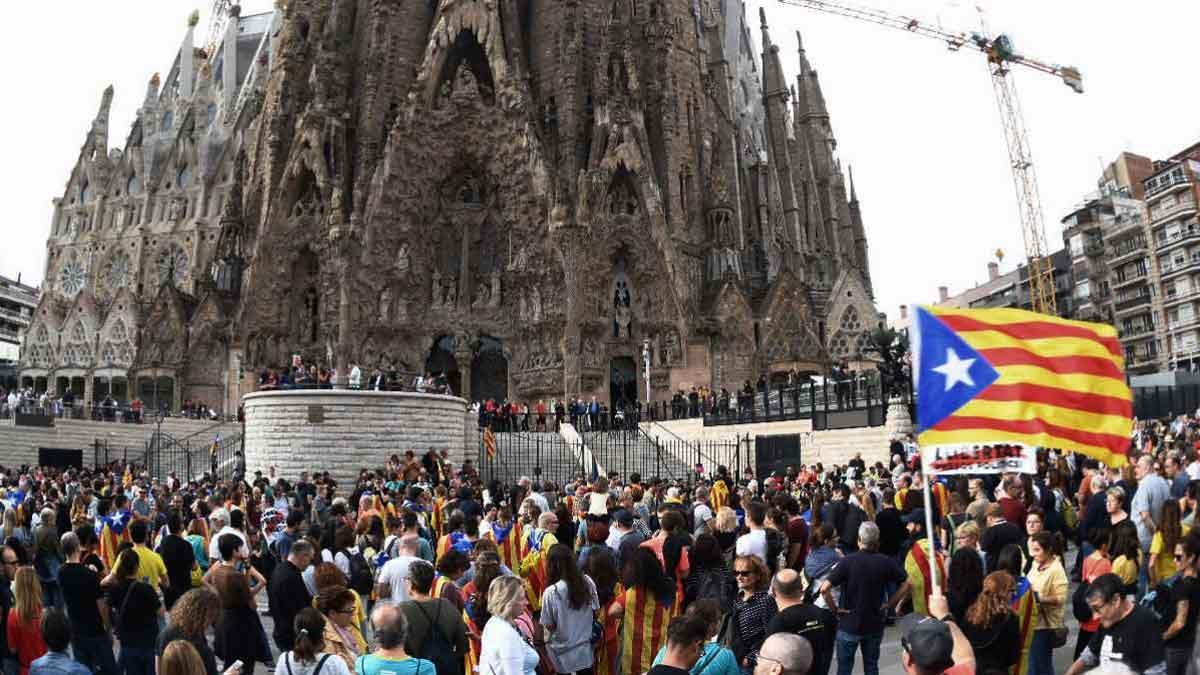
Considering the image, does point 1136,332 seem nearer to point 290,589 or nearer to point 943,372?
point 943,372

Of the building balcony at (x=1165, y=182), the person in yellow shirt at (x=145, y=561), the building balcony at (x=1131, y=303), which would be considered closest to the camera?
the person in yellow shirt at (x=145, y=561)

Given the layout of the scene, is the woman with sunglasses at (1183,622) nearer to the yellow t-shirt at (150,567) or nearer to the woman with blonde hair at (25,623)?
the woman with blonde hair at (25,623)

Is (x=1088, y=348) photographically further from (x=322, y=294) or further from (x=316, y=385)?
(x=322, y=294)

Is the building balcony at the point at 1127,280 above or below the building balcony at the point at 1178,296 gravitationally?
above

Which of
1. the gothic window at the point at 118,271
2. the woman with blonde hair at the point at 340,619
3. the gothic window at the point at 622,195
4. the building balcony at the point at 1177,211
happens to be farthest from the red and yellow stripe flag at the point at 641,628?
the building balcony at the point at 1177,211

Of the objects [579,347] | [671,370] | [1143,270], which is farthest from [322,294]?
[1143,270]

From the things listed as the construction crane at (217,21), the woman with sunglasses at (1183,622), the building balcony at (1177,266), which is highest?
the construction crane at (217,21)

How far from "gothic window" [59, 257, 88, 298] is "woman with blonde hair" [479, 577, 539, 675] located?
64100 mm

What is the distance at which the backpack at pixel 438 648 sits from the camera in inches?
271

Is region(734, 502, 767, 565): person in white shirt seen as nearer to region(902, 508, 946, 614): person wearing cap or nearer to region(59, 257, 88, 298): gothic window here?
region(902, 508, 946, 614): person wearing cap

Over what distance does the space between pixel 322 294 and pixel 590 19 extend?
16.8m

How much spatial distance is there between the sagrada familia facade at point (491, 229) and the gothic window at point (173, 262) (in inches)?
356

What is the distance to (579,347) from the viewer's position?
1705 inches

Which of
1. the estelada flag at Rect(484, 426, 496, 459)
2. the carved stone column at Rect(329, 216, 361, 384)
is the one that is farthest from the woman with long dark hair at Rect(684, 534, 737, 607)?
the carved stone column at Rect(329, 216, 361, 384)
